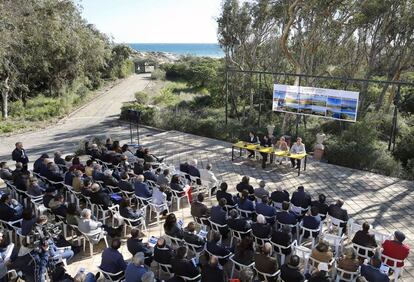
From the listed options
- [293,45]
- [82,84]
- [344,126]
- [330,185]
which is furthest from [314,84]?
[82,84]

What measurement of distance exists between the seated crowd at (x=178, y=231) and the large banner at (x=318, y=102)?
5590mm

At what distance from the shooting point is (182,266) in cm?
570

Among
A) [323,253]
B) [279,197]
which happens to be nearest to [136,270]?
[323,253]

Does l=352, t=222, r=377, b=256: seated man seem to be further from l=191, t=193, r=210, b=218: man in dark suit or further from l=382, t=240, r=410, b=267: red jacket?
l=191, t=193, r=210, b=218: man in dark suit

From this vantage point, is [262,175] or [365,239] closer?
[365,239]

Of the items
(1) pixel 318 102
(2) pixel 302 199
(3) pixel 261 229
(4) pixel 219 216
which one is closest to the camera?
(3) pixel 261 229

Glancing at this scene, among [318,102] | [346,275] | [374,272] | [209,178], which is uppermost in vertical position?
[318,102]

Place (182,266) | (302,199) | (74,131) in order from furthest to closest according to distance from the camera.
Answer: (74,131) → (302,199) → (182,266)

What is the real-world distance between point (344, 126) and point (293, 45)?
20.2 feet

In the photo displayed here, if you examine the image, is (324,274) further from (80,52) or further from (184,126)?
(80,52)

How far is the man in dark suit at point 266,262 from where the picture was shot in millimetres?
5805

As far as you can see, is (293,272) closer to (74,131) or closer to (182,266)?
(182,266)

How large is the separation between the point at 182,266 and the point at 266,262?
1.29m

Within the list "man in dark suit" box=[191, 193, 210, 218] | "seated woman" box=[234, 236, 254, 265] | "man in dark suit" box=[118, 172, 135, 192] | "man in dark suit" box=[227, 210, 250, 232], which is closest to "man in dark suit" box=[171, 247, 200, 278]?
"seated woman" box=[234, 236, 254, 265]
